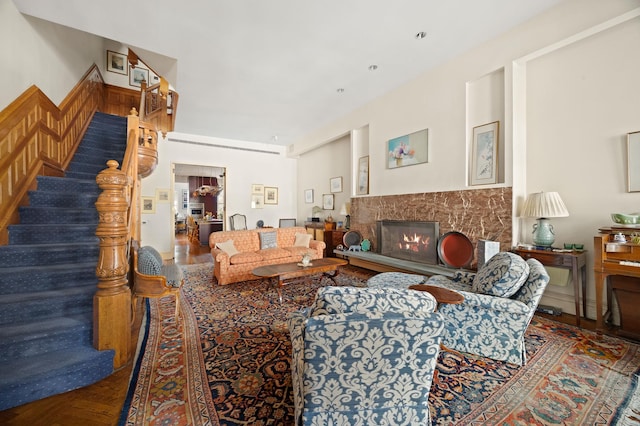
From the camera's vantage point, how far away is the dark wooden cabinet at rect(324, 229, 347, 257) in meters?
6.46

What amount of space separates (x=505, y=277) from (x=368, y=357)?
163cm

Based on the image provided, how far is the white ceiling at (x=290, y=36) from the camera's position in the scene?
9.46ft

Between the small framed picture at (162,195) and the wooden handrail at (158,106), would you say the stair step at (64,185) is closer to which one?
the wooden handrail at (158,106)

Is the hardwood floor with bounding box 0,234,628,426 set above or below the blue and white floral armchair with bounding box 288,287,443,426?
below

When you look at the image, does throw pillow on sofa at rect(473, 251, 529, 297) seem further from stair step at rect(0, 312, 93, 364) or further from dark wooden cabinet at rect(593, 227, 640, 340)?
stair step at rect(0, 312, 93, 364)

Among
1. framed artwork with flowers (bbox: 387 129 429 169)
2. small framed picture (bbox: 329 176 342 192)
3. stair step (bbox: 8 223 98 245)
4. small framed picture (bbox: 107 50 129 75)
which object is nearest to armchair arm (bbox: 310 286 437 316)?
stair step (bbox: 8 223 98 245)

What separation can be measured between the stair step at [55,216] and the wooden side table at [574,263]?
16.4ft

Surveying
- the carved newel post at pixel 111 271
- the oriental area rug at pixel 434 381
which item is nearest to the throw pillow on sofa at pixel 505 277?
the oriental area rug at pixel 434 381

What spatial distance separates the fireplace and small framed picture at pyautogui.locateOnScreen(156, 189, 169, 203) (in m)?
5.68

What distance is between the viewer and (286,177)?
29.9 ft

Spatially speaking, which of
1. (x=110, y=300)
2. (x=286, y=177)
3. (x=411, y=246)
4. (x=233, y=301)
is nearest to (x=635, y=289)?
(x=411, y=246)

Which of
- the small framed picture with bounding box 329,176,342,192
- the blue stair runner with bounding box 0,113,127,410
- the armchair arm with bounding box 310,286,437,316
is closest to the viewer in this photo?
the armchair arm with bounding box 310,286,437,316

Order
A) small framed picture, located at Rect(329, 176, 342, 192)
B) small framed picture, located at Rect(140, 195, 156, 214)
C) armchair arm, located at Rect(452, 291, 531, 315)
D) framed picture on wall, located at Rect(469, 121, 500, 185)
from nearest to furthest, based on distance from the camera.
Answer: armchair arm, located at Rect(452, 291, 531, 315), framed picture on wall, located at Rect(469, 121, 500, 185), small framed picture, located at Rect(140, 195, 156, 214), small framed picture, located at Rect(329, 176, 342, 192)

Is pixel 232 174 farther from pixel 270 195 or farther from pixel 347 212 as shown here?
pixel 347 212
